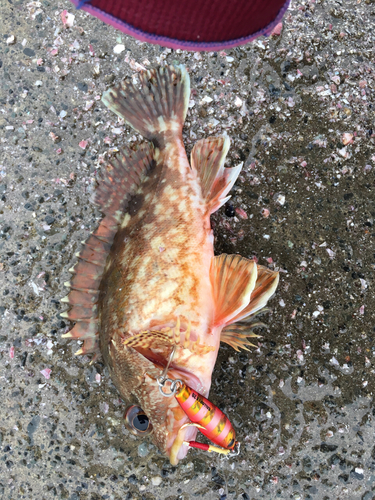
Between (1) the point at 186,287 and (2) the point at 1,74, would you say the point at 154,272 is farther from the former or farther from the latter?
(2) the point at 1,74

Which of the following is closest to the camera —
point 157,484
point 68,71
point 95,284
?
point 95,284

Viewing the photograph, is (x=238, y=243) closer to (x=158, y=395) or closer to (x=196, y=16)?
(x=158, y=395)

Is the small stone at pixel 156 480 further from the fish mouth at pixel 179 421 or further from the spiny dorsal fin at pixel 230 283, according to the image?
the spiny dorsal fin at pixel 230 283

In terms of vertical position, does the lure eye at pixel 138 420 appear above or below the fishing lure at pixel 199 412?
below

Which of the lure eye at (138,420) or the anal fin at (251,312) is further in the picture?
the anal fin at (251,312)

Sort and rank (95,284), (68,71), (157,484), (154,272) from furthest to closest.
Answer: (68,71), (157,484), (95,284), (154,272)

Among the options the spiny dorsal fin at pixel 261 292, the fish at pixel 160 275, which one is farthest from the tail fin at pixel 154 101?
the spiny dorsal fin at pixel 261 292

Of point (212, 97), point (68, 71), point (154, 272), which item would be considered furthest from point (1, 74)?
point (154, 272)

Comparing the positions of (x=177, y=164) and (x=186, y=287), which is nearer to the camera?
(x=186, y=287)

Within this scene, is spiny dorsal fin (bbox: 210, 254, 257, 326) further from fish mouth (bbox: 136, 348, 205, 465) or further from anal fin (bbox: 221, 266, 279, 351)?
fish mouth (bbox: 136, 348, 205, 465)
